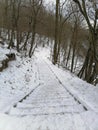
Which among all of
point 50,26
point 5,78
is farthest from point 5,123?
point 50,26

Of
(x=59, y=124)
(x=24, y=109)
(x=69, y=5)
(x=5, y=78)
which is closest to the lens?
(x=59, y=124)

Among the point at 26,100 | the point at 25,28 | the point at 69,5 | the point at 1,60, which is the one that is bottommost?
the point at 26,100

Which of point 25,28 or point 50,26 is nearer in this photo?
point 25,28

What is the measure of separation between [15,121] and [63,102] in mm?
2694

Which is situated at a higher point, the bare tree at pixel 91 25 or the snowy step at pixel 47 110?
→ the bare tree at pixel 91 25

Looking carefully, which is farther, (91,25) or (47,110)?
(91,25)

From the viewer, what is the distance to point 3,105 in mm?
7621

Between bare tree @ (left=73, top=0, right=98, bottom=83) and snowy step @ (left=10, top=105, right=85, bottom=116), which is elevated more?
bare tree @ (left=73, top=0, right=98, bottom=83)

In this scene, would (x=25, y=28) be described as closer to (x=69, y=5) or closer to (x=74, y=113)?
(x=69, y=5)

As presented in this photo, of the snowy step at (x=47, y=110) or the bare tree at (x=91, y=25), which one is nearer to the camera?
the snowy step at (x=47, y=110)

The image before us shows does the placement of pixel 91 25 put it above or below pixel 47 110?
above

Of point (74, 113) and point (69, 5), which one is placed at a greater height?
point (69, 5)

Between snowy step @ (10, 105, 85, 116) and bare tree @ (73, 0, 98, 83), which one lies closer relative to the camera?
snowy step @ (10, 105, 85, 116)

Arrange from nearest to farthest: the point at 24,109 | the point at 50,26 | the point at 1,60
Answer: the point at 24,109
the point at 1,60
the point at 50,26
